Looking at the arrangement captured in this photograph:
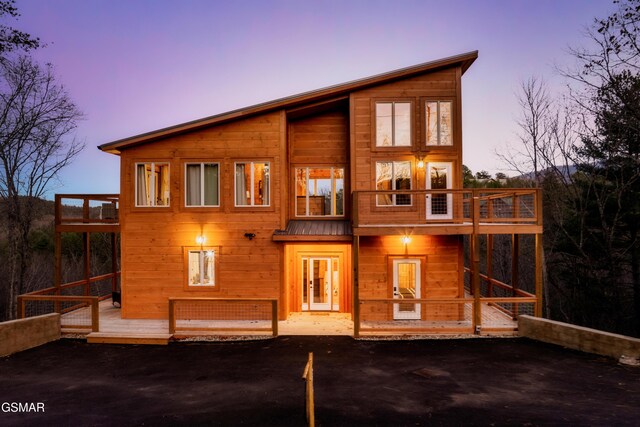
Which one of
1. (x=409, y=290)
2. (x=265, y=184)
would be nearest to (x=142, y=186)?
(x=265, y=184)

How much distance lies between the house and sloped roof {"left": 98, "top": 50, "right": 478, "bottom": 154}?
4cm

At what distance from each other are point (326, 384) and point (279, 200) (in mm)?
6367

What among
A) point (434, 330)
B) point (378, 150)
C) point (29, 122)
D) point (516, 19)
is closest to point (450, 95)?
point (378, 150)

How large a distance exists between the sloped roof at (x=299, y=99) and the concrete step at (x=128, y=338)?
602 centimetres

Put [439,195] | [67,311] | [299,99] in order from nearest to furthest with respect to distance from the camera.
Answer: [299,99] → [439,195] → [67,311]

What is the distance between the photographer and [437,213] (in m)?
11.6

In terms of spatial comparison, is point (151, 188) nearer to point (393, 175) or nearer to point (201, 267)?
point (201, 267)

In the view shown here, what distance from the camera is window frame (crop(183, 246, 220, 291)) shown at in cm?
1165

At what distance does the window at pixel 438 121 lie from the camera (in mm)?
11750

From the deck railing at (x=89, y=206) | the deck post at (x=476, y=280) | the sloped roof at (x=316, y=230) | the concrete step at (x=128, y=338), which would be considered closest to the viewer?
the concrete step at (x=128, y=338)

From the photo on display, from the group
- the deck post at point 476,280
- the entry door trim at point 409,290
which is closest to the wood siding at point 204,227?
the entry door trim at point 409,290

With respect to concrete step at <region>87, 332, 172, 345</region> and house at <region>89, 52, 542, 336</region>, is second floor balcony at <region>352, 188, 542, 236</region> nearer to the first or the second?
house at <region>89, 52, 542, 336</region>

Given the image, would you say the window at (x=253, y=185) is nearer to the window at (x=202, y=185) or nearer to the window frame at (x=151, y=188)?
the window at (x=202, y=185)

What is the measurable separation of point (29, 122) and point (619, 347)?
2296cm
